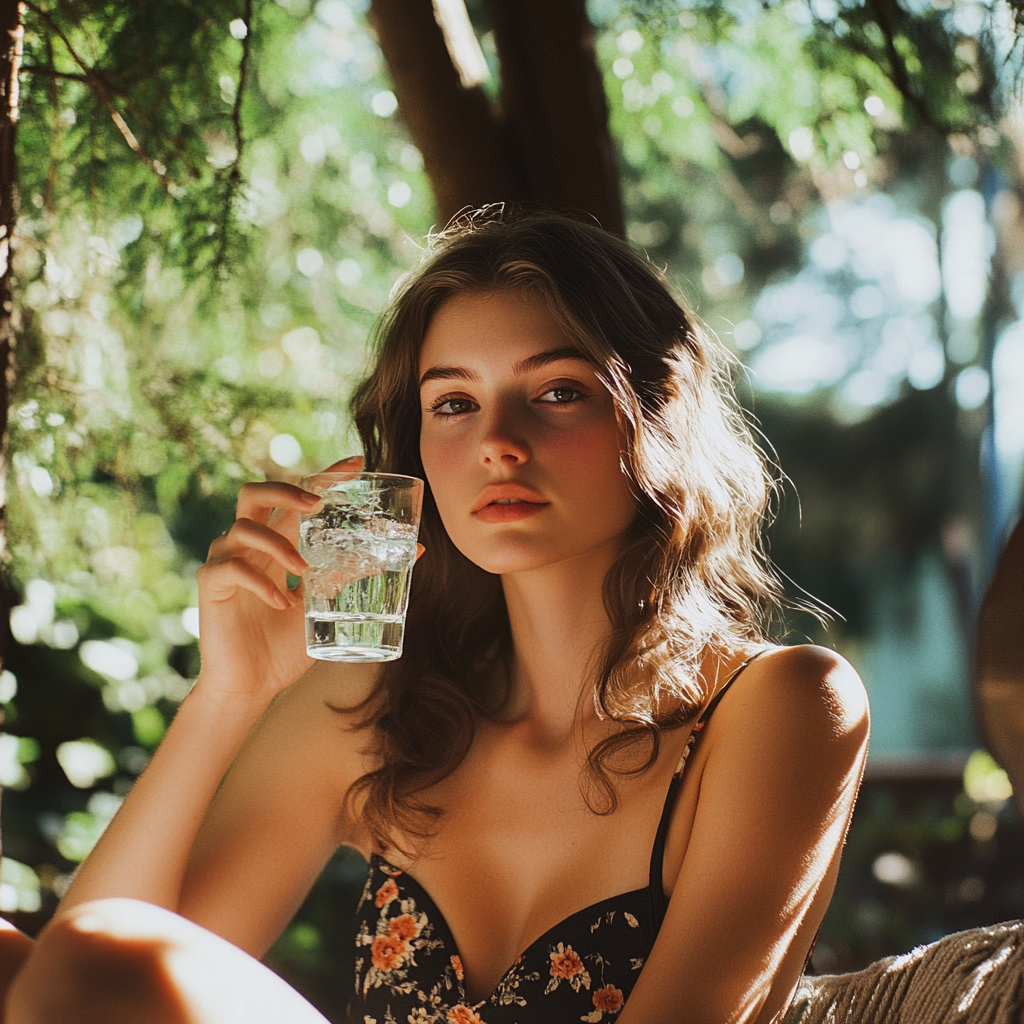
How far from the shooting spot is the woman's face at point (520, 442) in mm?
1671

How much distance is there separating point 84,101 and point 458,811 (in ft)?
5.04

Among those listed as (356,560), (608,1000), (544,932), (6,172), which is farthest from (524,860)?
(6,172)

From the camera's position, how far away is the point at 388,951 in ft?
5.80

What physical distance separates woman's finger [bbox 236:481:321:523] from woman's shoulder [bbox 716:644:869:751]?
70cm

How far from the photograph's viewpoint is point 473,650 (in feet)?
6.97

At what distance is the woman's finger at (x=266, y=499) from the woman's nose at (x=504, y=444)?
0.28m

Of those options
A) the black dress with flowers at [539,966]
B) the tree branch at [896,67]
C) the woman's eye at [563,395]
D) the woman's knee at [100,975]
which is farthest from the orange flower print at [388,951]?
the tree branch at [896,67]

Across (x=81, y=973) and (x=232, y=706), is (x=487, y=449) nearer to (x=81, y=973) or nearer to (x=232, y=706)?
(x=232, y=706)

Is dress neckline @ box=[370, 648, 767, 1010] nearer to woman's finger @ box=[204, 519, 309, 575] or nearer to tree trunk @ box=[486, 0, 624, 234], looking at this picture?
woman's finger @ box=[204, 519, 309, 575]

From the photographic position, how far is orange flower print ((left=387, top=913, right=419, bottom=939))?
5.80ft

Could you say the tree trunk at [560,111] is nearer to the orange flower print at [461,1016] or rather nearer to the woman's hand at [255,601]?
the woman's hand at [255,601]

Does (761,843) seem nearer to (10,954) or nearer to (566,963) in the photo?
(566,963)

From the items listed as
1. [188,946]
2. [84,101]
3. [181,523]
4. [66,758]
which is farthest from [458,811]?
[181,523]

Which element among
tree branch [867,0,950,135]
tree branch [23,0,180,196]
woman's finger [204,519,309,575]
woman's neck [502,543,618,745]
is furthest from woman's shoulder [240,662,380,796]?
tree branch [867,0,950,135]
